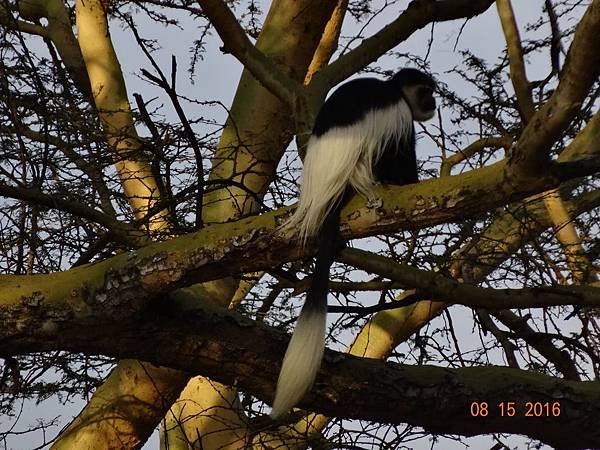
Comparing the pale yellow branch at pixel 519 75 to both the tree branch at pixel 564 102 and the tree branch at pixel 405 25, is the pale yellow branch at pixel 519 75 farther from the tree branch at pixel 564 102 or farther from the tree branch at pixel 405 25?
the tree branch at pixel 564 102

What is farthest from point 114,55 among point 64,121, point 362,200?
point 362,200

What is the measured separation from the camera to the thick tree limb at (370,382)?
6.82ft

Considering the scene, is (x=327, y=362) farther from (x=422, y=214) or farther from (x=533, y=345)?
(x=533, y=345)

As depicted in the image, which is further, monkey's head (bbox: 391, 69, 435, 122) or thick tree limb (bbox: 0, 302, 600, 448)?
monkey's head (bbox: 391, 69, 435, 122)

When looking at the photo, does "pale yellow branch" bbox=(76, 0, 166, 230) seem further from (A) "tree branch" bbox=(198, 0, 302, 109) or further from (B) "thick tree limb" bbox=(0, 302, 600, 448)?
(B) "thick tree limb" bbox=(0, 302, 600, 448)

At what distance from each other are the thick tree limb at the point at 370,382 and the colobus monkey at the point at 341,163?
0.18 m

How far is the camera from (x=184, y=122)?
7.24 feet

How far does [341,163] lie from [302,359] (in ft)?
2.75

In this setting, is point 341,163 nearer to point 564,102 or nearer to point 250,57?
point 250,57

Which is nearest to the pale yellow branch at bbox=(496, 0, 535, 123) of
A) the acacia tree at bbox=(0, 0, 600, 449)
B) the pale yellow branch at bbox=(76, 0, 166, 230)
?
the acacia tree at bbox=(0, 0, 600, 449)

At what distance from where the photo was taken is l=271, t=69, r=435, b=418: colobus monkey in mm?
1902

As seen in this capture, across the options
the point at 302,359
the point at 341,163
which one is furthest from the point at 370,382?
the point at 341,163

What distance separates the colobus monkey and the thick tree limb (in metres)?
0.18

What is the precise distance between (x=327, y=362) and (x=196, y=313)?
0.38 meters
